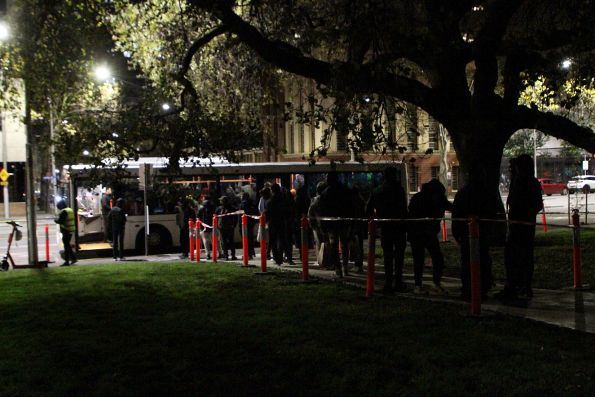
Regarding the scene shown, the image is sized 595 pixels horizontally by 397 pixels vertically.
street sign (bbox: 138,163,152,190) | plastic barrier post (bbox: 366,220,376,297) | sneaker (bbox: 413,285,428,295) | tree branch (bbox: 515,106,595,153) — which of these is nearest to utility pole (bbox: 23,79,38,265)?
street sign (bbox: 138,163,152,190)

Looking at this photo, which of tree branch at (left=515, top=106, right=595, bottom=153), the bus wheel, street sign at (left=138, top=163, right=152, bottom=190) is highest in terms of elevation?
tree branch at (left=515, top=106, right=595, bottom=153)

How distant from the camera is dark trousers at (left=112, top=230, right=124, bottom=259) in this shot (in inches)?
744

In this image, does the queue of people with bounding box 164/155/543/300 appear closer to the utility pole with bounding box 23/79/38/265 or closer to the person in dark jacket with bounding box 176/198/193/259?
the person in dark jacket with bounding box 176/198/193/259

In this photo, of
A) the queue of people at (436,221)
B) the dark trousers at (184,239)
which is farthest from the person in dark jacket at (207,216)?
the queue of people at (436,221)

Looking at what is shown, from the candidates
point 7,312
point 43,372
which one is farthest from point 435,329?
point 7,312

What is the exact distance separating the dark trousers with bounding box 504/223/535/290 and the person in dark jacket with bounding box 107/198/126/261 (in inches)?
476

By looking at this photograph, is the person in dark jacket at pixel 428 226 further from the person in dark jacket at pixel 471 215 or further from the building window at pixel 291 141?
the building window at pixel 291 141

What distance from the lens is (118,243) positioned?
63.9 ft

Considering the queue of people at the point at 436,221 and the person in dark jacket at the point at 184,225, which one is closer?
the queue of people at the point at 436,221

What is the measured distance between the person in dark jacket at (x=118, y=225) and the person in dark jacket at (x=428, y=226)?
428 inches

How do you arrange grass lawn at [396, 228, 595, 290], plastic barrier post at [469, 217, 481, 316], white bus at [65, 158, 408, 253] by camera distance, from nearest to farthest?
plastic barrier post at [469, 217, 481, 316]
grass lawn at [396, 228, 595, 290]
white bus at [65, 158, 408, 253]

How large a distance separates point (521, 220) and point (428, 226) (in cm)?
129

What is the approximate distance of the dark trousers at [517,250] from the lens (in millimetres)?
9148

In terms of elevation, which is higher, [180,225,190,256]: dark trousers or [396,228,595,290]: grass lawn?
[180,225,190,256]: dark trousers
